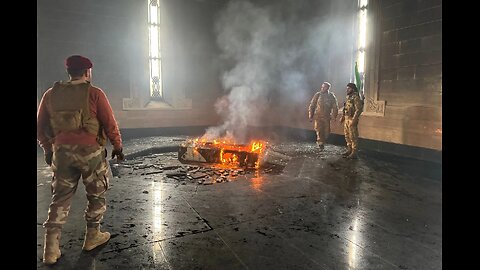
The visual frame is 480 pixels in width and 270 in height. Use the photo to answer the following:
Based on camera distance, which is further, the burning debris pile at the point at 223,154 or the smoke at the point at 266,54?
the smoke at the point at 266,54

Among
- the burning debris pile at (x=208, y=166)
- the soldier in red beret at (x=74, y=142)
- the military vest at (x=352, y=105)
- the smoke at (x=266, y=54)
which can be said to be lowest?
the burning debris pile at (x=208, y=166)

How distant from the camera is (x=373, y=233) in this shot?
368 centimetres

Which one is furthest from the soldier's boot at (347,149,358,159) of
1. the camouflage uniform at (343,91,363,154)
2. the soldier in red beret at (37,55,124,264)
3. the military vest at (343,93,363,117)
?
the soldier in red beret at (37,55,124,264)

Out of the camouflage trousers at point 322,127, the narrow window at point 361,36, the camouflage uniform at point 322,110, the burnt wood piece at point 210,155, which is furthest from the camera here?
the narrow window at point 361,36

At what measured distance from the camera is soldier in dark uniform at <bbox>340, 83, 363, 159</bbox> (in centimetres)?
808

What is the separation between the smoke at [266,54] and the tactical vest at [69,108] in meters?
8.53

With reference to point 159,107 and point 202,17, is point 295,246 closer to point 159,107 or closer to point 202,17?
point 159,107

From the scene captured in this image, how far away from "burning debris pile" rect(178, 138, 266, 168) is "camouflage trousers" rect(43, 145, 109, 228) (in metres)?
4.13

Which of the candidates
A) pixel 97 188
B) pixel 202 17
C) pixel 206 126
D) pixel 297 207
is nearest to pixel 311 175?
pixel 297 207

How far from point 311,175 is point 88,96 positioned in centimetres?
463

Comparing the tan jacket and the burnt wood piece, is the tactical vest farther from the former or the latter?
the tan jacket

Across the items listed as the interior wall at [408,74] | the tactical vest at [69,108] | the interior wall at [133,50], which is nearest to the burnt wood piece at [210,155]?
the tactical vest at [69,108]

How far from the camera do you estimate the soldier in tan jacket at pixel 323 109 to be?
940 cm

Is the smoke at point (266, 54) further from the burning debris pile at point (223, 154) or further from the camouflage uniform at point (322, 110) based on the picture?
the burning debris pile at point (223, 154)
